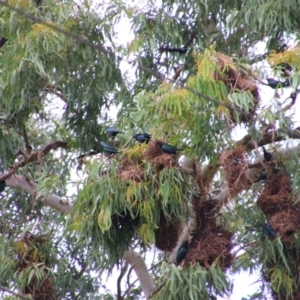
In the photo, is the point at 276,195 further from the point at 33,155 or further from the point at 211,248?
the point at 33,155

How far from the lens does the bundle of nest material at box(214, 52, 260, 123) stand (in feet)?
20.7

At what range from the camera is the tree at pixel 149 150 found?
6383 mm

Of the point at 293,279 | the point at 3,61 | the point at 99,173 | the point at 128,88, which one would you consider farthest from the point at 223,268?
the point at 3,61

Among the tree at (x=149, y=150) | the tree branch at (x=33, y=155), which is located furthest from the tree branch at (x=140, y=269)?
the tree branch at (x=33, y=155)

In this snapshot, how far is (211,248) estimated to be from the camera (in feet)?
21.8

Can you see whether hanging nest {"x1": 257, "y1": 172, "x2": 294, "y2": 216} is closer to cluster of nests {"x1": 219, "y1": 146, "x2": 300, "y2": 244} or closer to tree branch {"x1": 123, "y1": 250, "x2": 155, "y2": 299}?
cluster of nests {"x1": 219, "y1": 146, "x2": 300, "y2": 244}

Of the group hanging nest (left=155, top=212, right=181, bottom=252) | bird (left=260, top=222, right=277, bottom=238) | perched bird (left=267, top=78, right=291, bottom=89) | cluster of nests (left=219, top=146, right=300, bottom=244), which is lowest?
bird (left=260, top=222, right=277, bottom=238)

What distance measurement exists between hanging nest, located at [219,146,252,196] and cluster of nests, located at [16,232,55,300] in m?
1.65

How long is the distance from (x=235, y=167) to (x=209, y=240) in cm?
57

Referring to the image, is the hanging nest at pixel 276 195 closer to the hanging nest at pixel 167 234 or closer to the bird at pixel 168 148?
the hanging nest at pixel 167 234

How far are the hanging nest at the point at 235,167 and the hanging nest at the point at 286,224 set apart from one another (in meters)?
0.34

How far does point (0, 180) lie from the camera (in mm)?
7801

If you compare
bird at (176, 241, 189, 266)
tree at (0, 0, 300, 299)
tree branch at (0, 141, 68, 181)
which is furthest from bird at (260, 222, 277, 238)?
tree branch at (0, 141, 68, 181)

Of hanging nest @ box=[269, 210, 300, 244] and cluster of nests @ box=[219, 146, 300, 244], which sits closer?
cluster of nests @ box=[219, 146, 300, 244]
